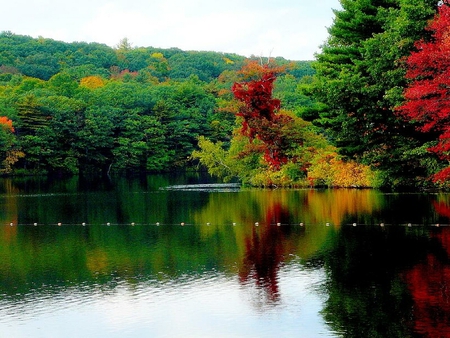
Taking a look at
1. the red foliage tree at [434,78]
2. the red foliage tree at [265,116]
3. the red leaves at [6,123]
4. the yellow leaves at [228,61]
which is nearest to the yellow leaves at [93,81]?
the yellow leaves at [228,61]

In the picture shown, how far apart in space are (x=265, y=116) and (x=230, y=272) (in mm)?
30892

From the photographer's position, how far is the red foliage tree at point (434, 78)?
24219 millimetres

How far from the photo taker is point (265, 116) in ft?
153

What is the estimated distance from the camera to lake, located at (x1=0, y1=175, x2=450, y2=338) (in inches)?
469

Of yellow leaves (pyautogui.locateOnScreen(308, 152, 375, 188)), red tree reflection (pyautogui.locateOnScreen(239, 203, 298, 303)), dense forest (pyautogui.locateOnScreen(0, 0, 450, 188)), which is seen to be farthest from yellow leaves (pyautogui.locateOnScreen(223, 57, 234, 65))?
red tree reflection (pyautogui.locateOnScreen(239, 203, 298, 303))

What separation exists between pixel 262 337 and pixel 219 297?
2820 mm

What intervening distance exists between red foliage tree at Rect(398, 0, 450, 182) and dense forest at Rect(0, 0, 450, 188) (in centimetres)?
5

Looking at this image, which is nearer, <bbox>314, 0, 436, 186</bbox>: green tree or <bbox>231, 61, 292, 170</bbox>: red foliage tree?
<bbox>314, 0, 436, 186</bbox>: green tree

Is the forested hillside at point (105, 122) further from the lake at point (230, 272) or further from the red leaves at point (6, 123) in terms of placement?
the lake at point (230, 272)

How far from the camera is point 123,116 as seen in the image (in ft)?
258

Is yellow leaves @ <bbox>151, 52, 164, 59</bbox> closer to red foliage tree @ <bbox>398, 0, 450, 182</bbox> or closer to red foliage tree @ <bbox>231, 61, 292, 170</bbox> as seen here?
red foliage tree @ <bbox>231, 61, 292, 170</bbox>

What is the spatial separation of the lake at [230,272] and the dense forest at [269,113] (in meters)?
4.16

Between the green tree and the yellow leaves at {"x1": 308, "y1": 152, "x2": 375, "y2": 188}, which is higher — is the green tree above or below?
above

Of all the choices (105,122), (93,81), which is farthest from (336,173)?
(93,81)
